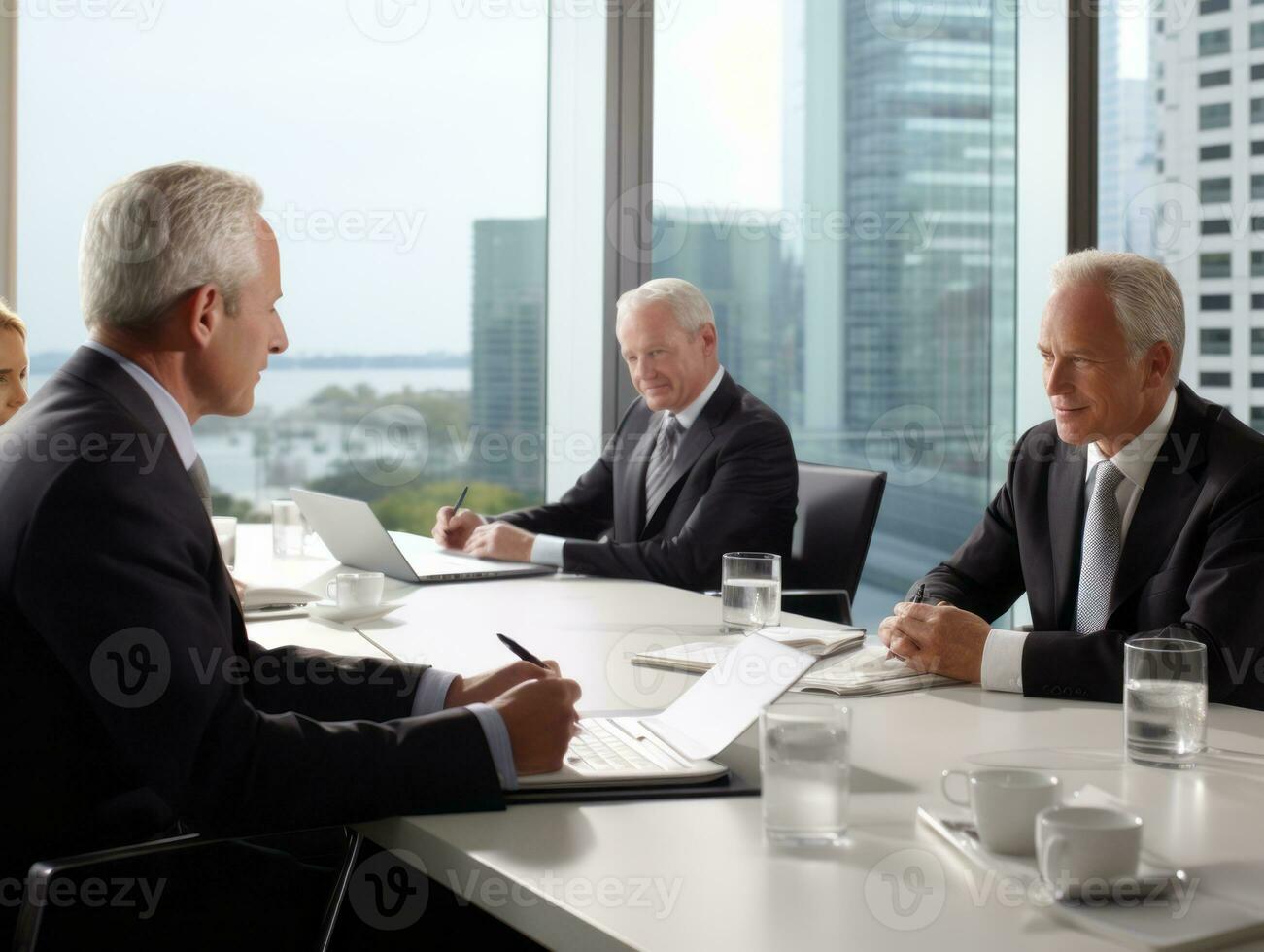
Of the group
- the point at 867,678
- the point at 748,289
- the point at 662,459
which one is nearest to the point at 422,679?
the point at 867,678

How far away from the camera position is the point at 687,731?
1.55 metres

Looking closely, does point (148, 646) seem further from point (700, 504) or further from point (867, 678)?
point (700, 504)

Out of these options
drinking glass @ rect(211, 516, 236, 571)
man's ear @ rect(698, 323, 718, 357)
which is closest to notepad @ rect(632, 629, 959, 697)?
drinking glass @ rect(211, 516, 236, 571)

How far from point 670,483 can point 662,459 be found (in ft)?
0.62

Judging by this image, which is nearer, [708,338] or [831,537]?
[831,537]

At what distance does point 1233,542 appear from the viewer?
6.42 feet

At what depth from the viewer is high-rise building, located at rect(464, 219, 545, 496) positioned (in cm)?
476

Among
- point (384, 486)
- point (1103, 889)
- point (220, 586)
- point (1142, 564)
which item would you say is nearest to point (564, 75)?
point (384, 486)

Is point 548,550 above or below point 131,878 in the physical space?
above

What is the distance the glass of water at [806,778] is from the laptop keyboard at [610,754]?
0.21 m

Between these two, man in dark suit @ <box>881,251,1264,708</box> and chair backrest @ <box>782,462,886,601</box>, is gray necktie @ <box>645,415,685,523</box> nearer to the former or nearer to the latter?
chair backrest @ <box>782,462,886,601</box>

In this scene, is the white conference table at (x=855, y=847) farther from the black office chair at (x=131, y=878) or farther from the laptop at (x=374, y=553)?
the laptop at (x=374, y=553)

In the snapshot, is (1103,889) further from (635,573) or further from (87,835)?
(635,573)

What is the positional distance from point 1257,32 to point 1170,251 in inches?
31.4
